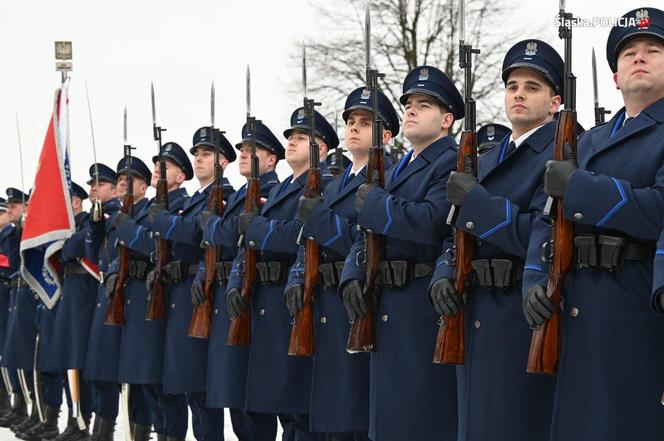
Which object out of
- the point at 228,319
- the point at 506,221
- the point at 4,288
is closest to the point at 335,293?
the point at 228,319

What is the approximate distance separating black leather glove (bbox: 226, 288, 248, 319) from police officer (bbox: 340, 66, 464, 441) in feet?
4.89

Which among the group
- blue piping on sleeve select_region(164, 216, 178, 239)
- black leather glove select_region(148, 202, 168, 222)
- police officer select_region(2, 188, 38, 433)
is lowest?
police officer select_region(2, 188, 38, 433)

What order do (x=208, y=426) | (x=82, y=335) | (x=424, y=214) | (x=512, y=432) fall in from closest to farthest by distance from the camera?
(x=512, y=432)
(x=424, y=214)
(x=208, y=426)
(x=82, y=335)

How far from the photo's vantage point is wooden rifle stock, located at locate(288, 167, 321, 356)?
6.68 metres

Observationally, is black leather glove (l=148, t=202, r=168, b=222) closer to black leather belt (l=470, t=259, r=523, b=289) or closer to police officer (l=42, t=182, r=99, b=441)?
police officer (l=42, t=182, r=99, b=441)

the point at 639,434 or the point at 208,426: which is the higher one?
the point at 639,434

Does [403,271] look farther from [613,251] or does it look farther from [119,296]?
[119,296]

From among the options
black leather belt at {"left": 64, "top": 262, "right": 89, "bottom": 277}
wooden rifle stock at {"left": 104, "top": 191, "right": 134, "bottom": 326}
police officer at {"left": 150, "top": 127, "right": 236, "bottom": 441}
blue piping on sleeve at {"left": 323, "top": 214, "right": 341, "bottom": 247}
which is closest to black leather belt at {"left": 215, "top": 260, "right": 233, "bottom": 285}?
police officer at {"left": 150, "top": 127, "right": 236, "bottom": 441}

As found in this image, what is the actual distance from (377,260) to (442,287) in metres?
0.81

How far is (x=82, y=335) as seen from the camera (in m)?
10.3

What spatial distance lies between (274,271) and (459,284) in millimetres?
2438

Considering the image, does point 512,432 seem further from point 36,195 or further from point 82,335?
point 36,195

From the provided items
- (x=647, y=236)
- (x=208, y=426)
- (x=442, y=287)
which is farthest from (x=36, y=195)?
(x=647, y=236)

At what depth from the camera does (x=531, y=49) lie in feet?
17.1
